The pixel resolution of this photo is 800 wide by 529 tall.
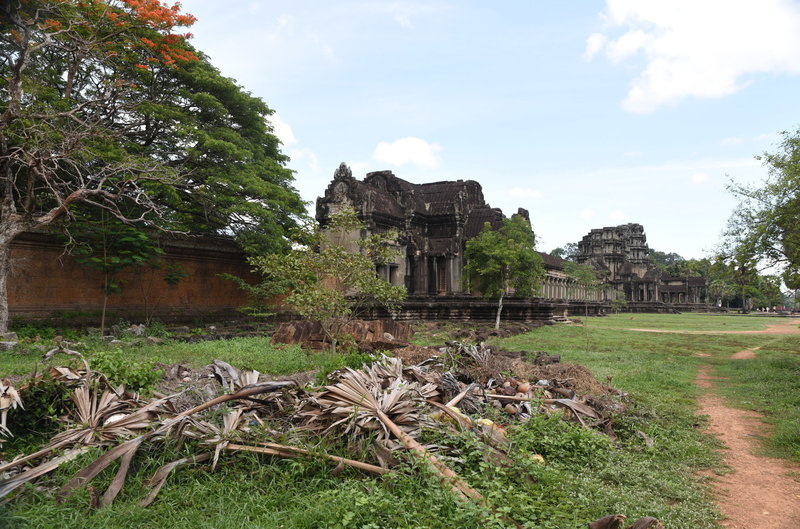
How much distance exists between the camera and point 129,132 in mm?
16641

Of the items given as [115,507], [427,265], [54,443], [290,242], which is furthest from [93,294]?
[427,265]

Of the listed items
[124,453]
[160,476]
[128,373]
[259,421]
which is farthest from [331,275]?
[160,476]

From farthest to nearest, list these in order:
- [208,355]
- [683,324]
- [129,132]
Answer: [683,324], [129,132], [208,355]

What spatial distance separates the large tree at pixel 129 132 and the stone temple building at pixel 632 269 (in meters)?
65.0

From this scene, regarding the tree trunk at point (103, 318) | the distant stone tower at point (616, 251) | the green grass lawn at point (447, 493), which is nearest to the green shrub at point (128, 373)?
the green grass lawn at point (447, 493)

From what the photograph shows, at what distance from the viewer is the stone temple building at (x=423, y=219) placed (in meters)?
28.2

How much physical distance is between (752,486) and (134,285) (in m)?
16.0

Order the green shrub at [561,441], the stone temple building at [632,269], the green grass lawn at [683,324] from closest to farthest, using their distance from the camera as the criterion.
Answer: the green shrub at [561,441] → the green grass lawn at [683,324] → the stone temple building at [632,269]

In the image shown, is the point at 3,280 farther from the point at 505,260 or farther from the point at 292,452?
the point at 505,260

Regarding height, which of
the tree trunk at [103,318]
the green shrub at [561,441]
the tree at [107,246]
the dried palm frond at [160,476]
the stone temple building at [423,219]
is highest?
the stone temple building at [423,219]

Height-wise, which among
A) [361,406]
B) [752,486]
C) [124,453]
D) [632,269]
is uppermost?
[632,269]

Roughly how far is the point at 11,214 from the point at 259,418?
11.0 m

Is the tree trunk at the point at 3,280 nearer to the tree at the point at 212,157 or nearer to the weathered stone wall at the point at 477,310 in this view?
the tree at the point at 212,157

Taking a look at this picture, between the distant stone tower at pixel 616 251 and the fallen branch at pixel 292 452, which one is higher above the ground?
the distant stone tower at pixel 616 251
